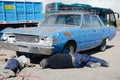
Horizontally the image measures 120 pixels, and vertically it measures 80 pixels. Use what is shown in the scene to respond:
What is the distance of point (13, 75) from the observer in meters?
7.75

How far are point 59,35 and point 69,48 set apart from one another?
90 cm

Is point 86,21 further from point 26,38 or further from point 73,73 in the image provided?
point 73,73

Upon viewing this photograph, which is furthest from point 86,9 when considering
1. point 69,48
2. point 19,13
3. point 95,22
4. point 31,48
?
point 31,48

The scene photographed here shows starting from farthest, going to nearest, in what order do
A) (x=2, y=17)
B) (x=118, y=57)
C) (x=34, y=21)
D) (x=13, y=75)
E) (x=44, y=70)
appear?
(x=34, y=21) → (x=2, y=17) → (x=118, y=57) → (x=44, y=70) → (x=13, y=75)

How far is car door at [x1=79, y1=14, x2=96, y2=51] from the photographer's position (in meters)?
10.5

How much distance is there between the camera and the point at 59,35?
9055 mm

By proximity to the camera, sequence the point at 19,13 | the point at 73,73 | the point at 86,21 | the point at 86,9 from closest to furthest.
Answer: the point at 73,73
the point at 86,21
the point at 19,13
the point at 86,9

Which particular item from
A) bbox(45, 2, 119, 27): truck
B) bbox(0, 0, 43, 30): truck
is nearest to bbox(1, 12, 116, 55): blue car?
bbox(0, 0, 43, 30): truck

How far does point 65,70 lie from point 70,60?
338 millimetres

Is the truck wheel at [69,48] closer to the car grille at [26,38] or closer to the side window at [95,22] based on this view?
the car grille at [26,38]

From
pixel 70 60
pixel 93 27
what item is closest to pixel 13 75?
pixel 70 60

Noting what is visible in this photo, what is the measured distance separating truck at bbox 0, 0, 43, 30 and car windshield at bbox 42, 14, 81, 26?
450 cm

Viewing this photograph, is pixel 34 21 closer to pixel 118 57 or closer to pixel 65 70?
pixel 118 57

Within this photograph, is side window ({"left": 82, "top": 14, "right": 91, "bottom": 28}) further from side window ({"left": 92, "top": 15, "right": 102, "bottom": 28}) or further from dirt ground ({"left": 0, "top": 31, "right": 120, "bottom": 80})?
dirt ground ({"left": 0, "top": 31, "right": 120, "bottom": 80})
